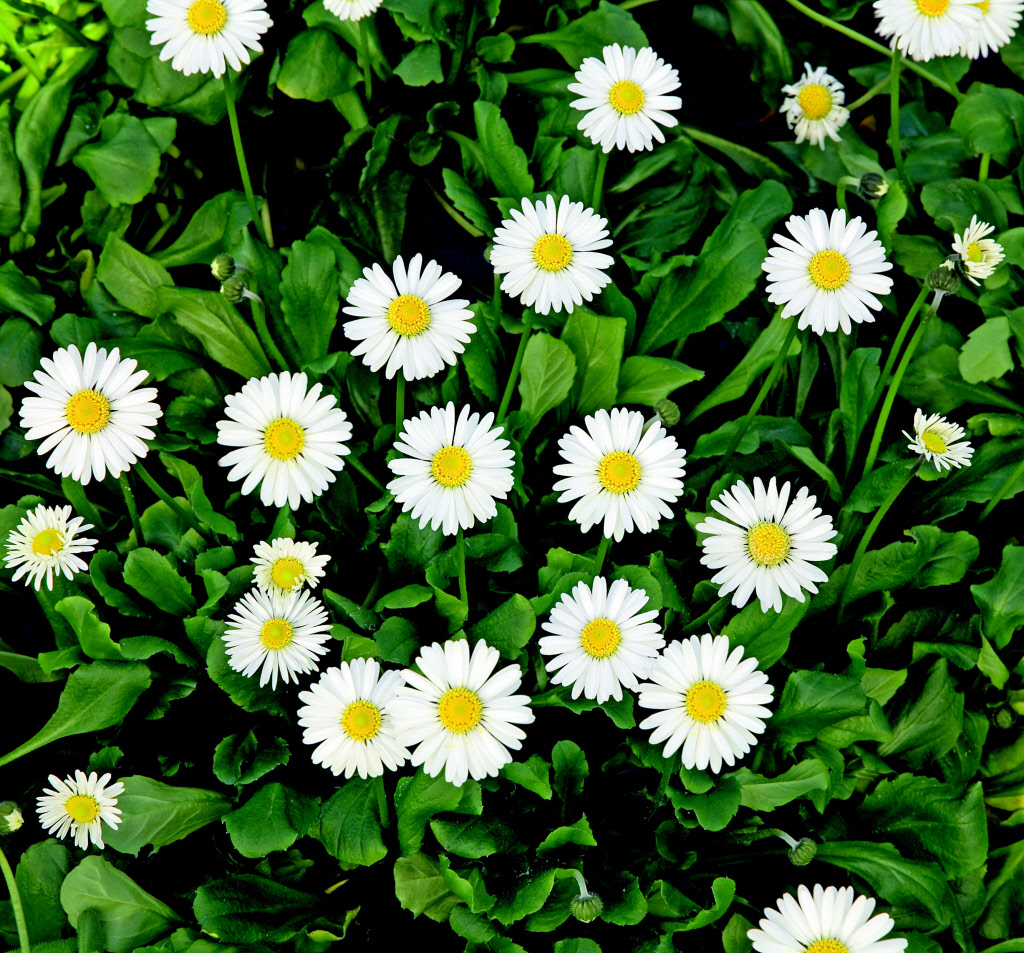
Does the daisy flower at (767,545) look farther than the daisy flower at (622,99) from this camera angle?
No

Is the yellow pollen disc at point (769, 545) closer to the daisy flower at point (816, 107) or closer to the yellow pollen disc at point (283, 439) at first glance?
the yellow pollen disc at point (283, 439)

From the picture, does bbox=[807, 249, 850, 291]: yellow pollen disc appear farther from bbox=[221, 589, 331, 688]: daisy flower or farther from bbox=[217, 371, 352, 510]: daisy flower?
bbox=[221, 589, 331, 688]: daisy flower

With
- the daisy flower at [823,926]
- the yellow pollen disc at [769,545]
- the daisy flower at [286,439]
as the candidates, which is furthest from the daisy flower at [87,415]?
the daisy flower at [823,926]

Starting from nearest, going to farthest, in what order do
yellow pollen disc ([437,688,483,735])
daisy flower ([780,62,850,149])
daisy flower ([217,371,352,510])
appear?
yellow pollen disc ([437,688,483,735]), daisy flower ([217,371,352,510]), daisy flower ([780,62,850,149])

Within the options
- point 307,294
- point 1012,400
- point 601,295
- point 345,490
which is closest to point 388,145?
point 307,294

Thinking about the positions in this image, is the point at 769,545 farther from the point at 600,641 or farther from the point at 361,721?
the point at 361,721

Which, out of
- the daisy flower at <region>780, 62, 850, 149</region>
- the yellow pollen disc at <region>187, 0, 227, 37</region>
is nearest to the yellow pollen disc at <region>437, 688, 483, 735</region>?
the yellow pollen disc at <region>187, 0, 227, 37</region>
